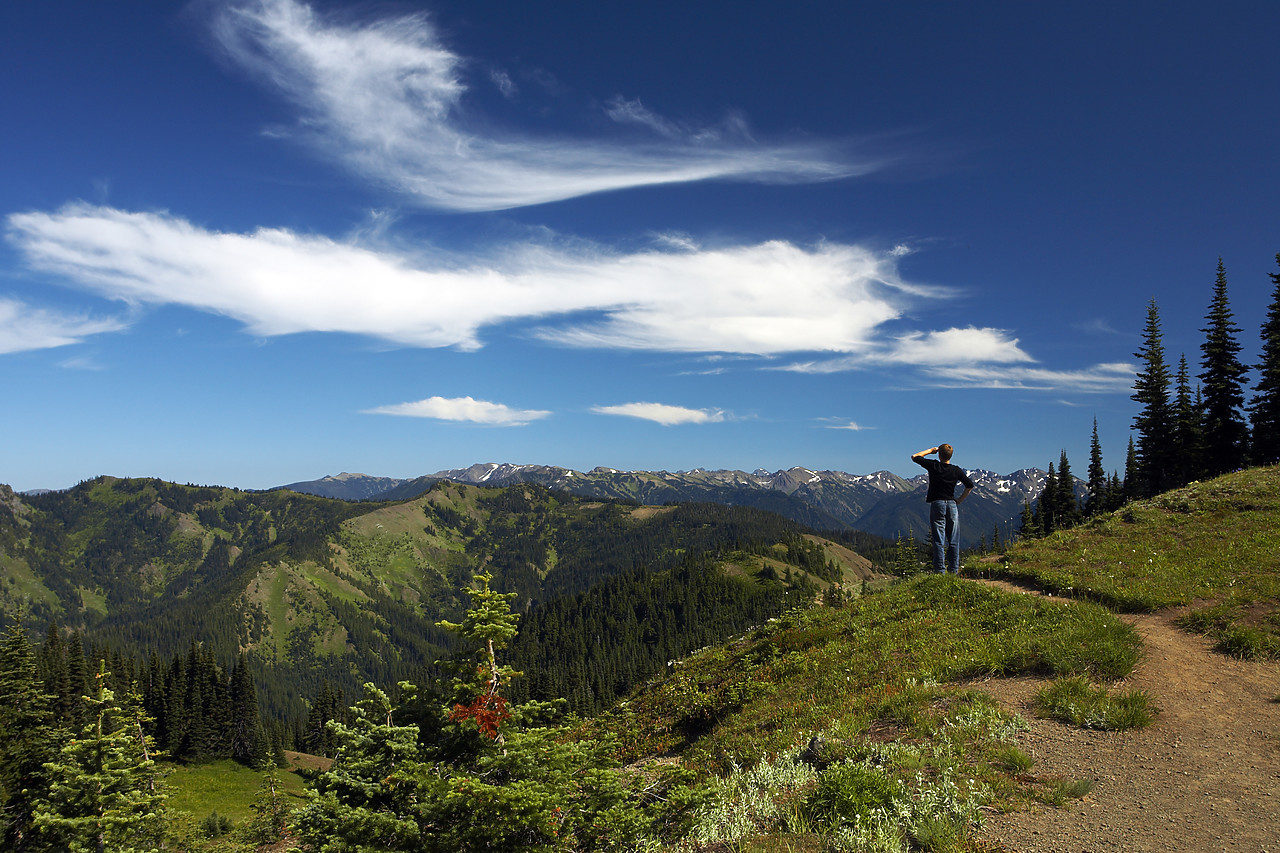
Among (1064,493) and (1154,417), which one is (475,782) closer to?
(1154,417)

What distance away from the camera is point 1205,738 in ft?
27.8

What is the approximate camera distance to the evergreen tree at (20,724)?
4594 centimetres

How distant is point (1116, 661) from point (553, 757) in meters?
10.4

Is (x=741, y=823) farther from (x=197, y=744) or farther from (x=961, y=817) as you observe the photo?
(x=197, y=744)

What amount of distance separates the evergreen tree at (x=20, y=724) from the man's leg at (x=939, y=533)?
2305 inches

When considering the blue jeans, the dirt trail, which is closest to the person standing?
the blue jeans

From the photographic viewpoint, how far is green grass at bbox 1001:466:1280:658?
12484 mm

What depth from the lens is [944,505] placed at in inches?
730

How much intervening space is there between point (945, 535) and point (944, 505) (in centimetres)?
171

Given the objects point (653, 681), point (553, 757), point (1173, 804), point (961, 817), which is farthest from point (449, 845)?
point (653, 681)

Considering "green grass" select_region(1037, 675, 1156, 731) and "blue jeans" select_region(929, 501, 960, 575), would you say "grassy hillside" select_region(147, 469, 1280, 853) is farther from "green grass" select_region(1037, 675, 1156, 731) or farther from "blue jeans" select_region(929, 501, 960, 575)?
"blue jeans" select_region(929, 501, 960, 575)

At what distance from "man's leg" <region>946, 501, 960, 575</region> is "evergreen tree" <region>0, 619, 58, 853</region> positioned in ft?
193

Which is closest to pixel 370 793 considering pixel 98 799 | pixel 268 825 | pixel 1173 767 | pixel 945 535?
pixel 1173 767

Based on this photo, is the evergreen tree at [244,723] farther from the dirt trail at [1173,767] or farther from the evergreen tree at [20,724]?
the dirt trail at [1173,767]
